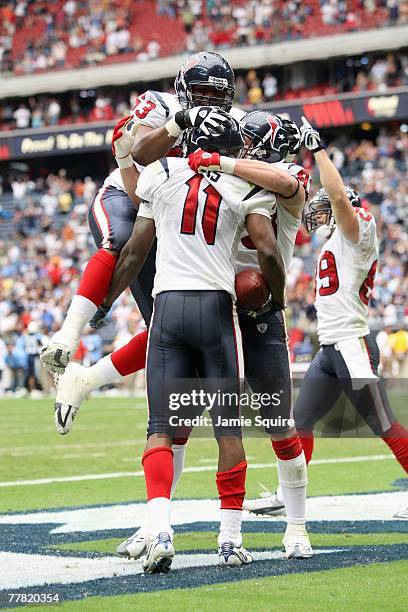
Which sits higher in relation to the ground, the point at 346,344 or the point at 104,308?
the point at 104,308

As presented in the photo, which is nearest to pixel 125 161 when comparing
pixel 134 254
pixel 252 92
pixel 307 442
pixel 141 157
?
pixel 141 157

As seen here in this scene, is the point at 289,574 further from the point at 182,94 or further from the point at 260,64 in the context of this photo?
the point at 260,64

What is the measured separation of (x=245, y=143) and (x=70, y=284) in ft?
61.9

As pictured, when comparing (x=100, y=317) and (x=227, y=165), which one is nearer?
(x=227, y=165)

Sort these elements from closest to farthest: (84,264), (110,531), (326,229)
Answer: (110,531), (326,229), (84,264)

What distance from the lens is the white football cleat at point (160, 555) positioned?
4270 mm

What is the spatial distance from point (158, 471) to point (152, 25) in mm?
28695

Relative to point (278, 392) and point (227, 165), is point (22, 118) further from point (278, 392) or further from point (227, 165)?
point (227, 165)

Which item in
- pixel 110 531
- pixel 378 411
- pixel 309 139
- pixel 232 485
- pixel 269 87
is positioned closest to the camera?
pixel 232 485

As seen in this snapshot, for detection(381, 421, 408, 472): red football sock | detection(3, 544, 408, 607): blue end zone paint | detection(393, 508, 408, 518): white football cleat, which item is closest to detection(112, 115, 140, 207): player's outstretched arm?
detection(3, 544, 408, 607): blue end zone paint

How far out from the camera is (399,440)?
20.1 feet

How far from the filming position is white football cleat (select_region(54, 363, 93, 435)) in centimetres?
492

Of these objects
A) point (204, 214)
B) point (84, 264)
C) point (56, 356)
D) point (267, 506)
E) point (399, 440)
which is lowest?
point (267, 506)

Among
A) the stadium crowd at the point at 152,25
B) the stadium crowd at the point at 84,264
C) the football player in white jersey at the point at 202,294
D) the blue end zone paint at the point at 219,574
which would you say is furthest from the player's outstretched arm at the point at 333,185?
the stadium crowd at the point at 152,25
